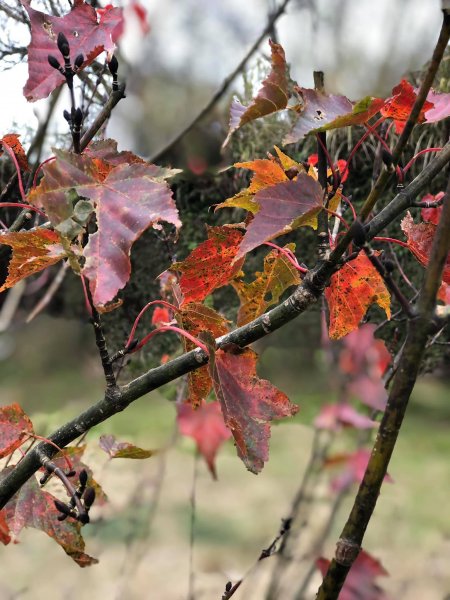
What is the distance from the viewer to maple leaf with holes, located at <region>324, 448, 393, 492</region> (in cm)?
80

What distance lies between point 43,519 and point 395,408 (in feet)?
1.09

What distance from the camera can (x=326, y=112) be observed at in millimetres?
323

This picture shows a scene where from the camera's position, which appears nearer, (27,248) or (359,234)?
(359,234)

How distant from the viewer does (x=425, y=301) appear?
21 cm

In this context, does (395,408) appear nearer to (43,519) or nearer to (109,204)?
(109,204)

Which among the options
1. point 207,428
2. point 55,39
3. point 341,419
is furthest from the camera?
point 207,428

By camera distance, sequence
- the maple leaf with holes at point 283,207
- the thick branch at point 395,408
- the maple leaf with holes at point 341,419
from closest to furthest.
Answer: the thick branch at point 395,408 → the maple leaf with holes at point 283,207 → the maple leaf with holes at point 341,419

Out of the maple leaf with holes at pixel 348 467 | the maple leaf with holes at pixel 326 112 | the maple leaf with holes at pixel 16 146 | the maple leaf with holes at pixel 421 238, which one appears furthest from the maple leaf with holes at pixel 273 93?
the maple leaf with holes at pixel 348 467

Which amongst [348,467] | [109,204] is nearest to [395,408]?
[109,204]

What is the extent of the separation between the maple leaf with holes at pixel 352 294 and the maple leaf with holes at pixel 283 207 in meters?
0.13

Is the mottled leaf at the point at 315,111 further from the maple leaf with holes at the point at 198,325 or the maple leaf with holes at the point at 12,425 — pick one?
the maple leaf with holes at the point at 12,425

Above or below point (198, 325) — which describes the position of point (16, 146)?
above

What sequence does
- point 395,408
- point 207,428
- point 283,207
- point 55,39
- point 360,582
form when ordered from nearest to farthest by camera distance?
point 395,408 → point 283,207 → point 55,39 → point 360,582 → point 207,428

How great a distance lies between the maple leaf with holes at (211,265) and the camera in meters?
0.42
